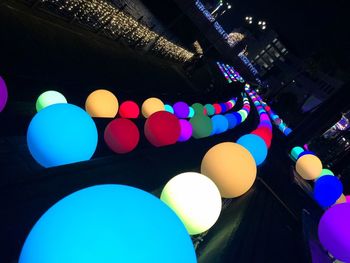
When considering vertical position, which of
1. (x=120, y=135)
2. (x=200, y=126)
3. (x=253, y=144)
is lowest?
(x=120, y=135)

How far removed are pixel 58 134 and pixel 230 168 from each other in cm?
133

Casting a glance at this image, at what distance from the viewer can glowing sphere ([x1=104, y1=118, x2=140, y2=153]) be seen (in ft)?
9.10

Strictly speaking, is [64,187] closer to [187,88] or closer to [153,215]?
[153,215]

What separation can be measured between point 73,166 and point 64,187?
0.71ft

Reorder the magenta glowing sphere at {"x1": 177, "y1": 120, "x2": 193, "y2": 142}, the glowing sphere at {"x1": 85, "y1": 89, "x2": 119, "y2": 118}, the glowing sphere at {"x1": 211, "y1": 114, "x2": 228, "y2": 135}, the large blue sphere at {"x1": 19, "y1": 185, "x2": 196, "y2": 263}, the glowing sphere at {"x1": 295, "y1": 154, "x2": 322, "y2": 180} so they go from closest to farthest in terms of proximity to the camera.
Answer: the large blue sphere at {"x1": 19, "y1": 185, "x2": 196, "y2": 263}, the glowing sphere at {"x1": 85, "y1": 89, "x2": 119, "y2": 118}, the magenta glowing sphere at {"x1": 177, "y1": 120, "x2": 193, "y2": 142}, the glowing sphere at {"x1": 295, "y1": 154, "x2": 322, "y2": 180}, the glowing sphere at {"x1": 211, "y1": 114, "x2": 228, "y2": 135}

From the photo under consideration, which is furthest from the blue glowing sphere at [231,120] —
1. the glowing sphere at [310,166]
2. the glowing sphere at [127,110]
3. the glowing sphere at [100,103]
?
the glowing sphere at [100,103]

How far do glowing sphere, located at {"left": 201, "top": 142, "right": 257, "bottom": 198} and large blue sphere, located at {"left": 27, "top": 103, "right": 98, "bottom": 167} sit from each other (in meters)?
1.04

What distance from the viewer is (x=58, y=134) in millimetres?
2072

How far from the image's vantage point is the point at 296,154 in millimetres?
5656

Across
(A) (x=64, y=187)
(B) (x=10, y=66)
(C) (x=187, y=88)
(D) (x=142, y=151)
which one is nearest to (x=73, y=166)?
(A) (x=64, y=187)

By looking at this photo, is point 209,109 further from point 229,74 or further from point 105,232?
point 229,74

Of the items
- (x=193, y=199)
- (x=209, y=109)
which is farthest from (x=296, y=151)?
(x=193, y=199)

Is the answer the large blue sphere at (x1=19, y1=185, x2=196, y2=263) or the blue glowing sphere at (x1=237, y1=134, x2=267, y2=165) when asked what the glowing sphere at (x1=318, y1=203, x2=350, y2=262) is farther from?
the large blue sphere at (x1=19, y1=185, x2=196, y2=263)

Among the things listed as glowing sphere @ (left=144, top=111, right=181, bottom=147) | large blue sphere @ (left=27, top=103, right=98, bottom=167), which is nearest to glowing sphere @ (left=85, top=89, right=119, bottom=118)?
glowing sphere @ (left=144, top=111, right=181, bottom=147)
